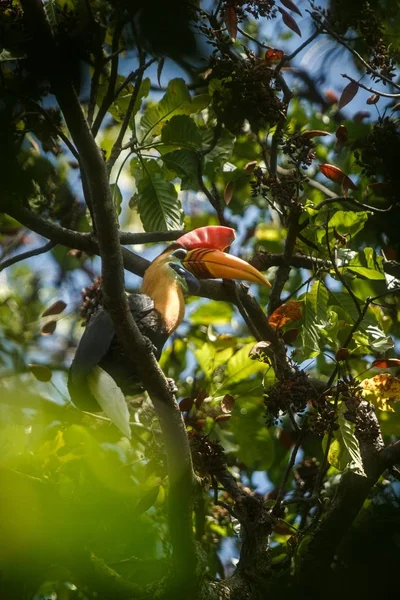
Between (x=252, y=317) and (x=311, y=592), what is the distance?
6.73ft

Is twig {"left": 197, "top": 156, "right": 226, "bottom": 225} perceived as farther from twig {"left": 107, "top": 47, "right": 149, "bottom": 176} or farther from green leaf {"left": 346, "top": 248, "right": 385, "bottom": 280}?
green leaf {"left": 346, "top": 248, "right": 385, "bottom": 280}

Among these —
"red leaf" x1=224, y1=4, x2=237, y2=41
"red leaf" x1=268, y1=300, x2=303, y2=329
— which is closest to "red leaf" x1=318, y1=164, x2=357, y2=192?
"red leaf" x1=268, y1=300, x2=303, y2=329

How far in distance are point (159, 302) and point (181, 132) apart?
755 millimetres

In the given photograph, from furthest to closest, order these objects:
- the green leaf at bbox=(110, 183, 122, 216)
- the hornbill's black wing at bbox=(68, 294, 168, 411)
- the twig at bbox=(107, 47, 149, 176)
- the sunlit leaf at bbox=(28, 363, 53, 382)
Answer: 1. the green leaf at bbox=(110, 183, 122, 216)
2. the hornbill's black wing at bbox=(68, 294, 168, 411)
3. the twig at bbox=(107, 47, 149, 176)
4. the sunlit leaf at bbox=(28, 363, 53, 382)

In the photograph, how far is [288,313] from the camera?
2936mm

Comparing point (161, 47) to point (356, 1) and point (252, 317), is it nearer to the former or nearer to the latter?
point (356, 1)

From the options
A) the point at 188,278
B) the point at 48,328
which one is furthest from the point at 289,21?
the point at 48,328

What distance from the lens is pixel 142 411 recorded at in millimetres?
3432

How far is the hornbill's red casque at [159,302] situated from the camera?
3.08 meters

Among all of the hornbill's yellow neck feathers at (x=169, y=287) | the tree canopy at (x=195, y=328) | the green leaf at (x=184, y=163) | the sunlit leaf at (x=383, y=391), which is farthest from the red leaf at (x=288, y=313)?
the green leaf at (x=184, y=163)

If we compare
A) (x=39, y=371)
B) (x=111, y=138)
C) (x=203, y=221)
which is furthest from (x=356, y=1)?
(x=203, y=221)

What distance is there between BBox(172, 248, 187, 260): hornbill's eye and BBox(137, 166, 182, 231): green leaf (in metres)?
0.36

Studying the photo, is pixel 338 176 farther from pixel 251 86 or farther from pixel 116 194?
pixel 116 194

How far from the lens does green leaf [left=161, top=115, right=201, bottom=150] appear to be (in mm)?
3209
